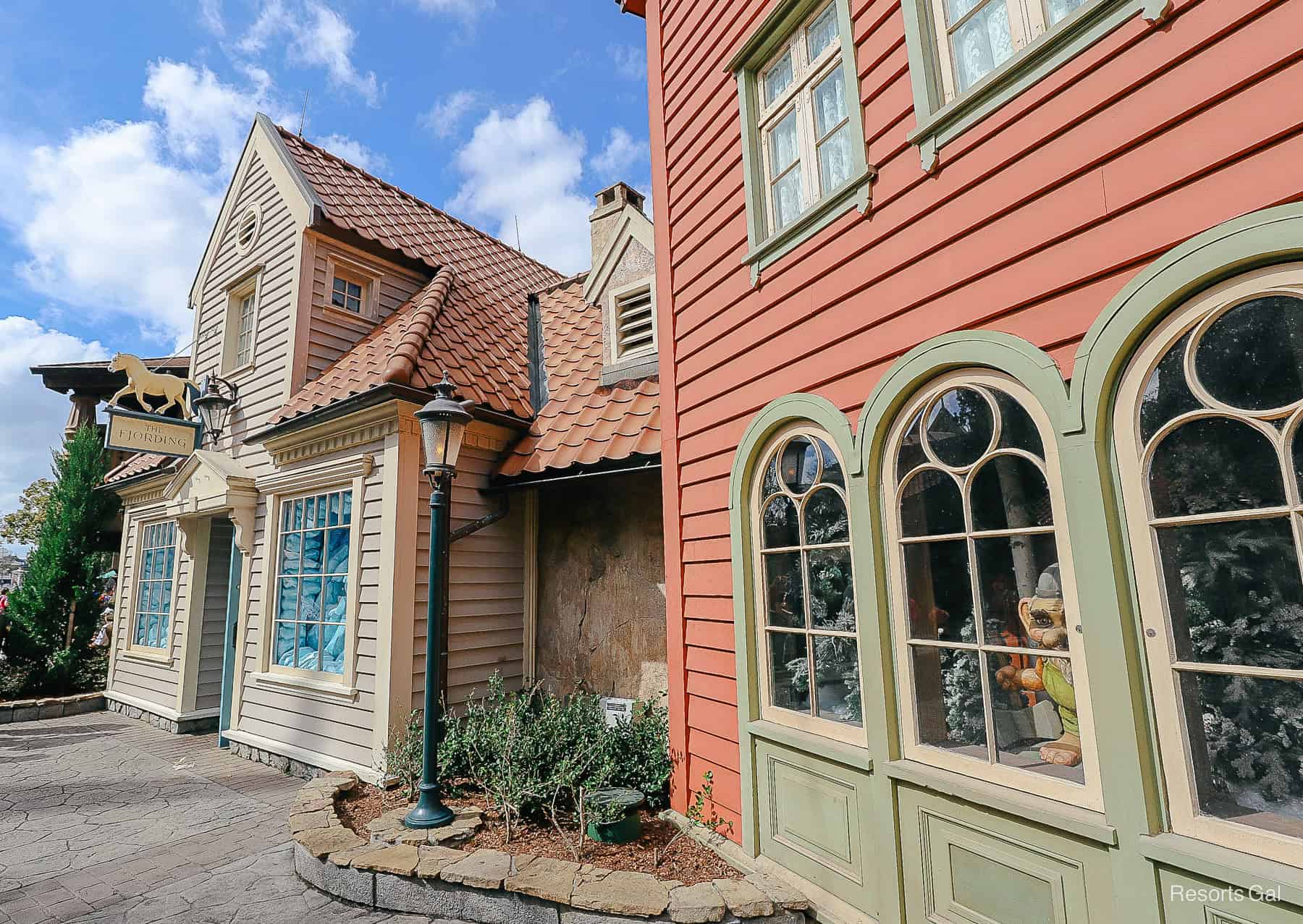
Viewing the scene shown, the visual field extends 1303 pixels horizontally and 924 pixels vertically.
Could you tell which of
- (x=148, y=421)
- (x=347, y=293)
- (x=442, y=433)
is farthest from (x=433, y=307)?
(x=148, y=421)

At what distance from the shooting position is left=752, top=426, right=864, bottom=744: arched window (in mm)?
3412

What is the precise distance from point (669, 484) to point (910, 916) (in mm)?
2829

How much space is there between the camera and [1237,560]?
Result: 2.01 meters

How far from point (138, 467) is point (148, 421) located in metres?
3.66

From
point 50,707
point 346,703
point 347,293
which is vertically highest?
point 347,293

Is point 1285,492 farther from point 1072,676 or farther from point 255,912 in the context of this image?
point 255,912

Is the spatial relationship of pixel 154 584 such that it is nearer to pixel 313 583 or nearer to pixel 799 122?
pixel 313 583

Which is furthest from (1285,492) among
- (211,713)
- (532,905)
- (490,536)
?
(211,713)

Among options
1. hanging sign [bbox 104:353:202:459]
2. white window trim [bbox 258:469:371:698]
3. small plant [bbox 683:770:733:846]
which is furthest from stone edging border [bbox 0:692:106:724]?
small plant [bbox 683:770:733:846]

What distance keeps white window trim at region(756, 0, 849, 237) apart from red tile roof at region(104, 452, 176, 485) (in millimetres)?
9873

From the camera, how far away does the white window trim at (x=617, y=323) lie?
6371mm

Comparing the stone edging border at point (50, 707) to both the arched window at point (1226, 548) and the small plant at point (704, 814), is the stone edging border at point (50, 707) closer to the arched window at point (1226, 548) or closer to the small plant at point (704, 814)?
the small plant at point (704, 814)

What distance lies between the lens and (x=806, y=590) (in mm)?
3625

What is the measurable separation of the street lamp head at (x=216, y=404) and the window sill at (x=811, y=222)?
24.4ft
